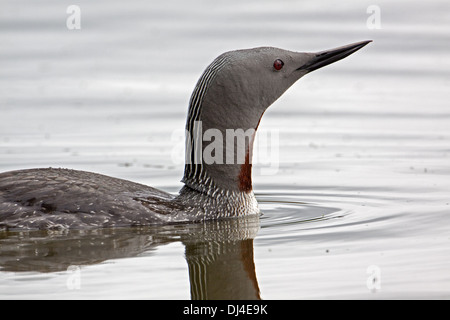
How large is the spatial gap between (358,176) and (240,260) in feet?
12.5

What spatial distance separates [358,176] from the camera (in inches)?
492

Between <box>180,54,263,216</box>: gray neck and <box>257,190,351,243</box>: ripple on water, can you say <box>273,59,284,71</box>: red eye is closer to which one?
<box>180,54,263,216</box>: gray neck

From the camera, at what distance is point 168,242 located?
9.53 m

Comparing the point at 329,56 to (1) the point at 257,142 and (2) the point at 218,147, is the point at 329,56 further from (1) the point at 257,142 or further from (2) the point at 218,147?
(1) the point at 257,142

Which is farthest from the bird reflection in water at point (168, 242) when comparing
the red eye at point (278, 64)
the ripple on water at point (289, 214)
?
the red eye at point (278, 64)

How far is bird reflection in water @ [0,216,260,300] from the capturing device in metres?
8.42

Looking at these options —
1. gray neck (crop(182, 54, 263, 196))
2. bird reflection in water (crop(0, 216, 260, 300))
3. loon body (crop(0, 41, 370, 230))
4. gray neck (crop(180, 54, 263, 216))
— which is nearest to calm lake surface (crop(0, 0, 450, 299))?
bird reflection in water (crop(0, 216, 260, 300))

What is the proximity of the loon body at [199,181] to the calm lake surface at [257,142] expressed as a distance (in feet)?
0.58

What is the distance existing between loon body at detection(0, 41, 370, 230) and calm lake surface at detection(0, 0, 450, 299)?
18 cm

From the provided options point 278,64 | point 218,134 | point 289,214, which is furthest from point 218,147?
point 289,214

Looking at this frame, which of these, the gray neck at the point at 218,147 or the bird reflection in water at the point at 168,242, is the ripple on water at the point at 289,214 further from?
the gray neck at the point at 218,147

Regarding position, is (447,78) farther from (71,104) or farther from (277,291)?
(277,291)

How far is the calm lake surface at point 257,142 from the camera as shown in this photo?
845 cm

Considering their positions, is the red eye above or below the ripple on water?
above
